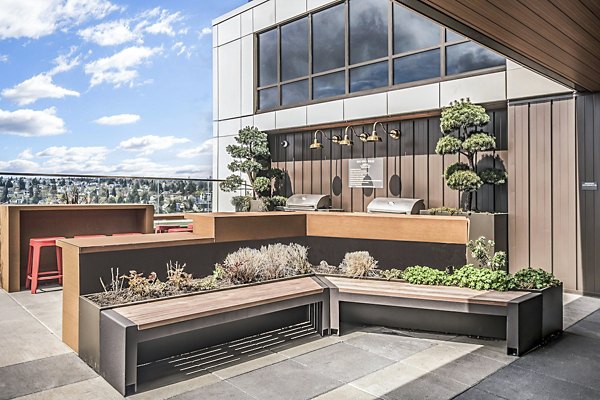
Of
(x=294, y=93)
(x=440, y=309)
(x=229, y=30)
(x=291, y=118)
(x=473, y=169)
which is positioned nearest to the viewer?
(x=440, y=309)

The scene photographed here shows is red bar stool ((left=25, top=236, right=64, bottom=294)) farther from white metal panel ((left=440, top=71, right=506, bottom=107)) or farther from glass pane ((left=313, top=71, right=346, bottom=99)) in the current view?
white metal panel ((left=440, top=71, right=506, bottom=107))

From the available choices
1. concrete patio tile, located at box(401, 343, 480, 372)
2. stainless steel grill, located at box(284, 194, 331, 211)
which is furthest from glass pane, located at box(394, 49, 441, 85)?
concrete patio tile, located at box(401, 343, 480, 372)

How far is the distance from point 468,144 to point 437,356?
3.64 m

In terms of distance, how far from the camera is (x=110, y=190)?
8406 millimetres

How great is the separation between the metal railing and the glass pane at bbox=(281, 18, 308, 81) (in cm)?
289

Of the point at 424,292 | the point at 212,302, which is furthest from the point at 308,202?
the point at 212,302

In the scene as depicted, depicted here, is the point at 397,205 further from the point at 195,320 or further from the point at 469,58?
the point at 195,320

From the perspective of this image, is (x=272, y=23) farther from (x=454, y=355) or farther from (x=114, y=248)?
(x=454, y=355)

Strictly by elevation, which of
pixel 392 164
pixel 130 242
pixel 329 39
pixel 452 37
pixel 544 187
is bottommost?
pixel 130 242

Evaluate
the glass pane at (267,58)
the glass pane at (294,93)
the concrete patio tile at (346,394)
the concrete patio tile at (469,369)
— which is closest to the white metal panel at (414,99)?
the glass pane at (294,93)

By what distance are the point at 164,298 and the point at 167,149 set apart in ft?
90.1

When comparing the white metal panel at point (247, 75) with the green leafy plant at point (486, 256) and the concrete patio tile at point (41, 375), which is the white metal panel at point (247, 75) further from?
the concrete patio tile at point (41, 375)

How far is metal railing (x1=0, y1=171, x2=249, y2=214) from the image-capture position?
716 cm

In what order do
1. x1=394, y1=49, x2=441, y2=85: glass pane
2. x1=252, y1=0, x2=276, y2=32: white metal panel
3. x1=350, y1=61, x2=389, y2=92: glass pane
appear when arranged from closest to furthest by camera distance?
x1=394, y1=49, x2=441, y2=85: glass pane
x1=350, y1=61, x2=389, y2=92: glass pane
x1=252, y1=0, x2=276, y2=32: white metal panel
